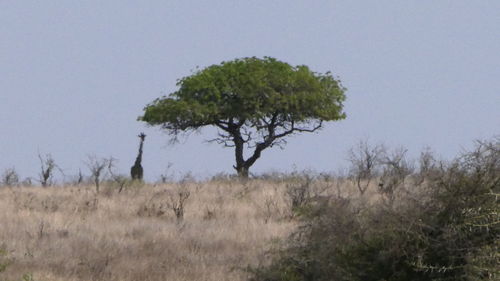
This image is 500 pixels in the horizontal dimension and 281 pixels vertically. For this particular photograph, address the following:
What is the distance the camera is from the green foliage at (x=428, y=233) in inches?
286

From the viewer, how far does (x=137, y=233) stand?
613 inches

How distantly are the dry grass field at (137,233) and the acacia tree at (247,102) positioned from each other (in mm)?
14495

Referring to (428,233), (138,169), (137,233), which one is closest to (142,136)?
(138,169)

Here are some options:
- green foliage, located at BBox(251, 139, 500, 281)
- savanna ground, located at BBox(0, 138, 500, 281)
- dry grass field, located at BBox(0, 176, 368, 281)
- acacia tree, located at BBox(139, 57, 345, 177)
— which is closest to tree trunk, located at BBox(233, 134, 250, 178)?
acacia tree, located at BBox(139, 57, 345, 177)

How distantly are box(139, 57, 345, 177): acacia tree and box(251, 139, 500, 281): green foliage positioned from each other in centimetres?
2922

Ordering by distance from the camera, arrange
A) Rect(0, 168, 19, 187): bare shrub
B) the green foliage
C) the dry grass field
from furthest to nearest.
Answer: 1. Rect(0, 168, 19, 187): bare shrub
2. the dry grass field
3. the green foliage

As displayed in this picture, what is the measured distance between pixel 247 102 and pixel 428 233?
30471 mm

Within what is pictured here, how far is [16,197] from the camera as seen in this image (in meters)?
21.6

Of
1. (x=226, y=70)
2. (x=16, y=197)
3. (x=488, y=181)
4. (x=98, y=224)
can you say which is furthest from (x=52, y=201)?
(x=226, y=70)

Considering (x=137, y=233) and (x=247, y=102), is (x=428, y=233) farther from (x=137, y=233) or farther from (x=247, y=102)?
(x=247, y=102)

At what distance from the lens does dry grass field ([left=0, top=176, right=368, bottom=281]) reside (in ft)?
39.9

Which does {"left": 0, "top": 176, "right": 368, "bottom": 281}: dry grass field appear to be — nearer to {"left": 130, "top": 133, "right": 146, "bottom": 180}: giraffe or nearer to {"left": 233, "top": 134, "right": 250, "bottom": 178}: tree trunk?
{"left": 130, "top": 133, "right": 146, "bottom": 180}: giraffe

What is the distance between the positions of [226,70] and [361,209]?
3055cm

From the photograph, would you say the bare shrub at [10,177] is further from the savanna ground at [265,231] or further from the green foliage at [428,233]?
the green foliage at [428,233]
